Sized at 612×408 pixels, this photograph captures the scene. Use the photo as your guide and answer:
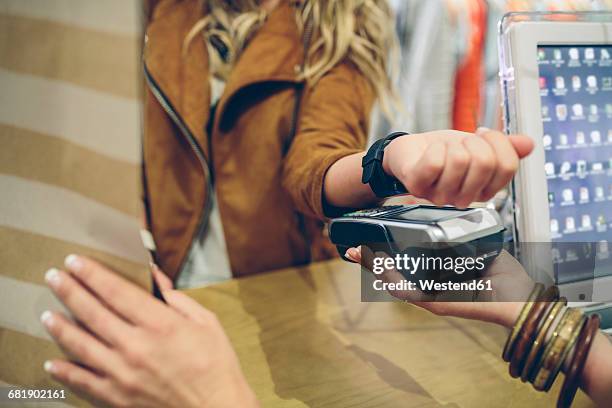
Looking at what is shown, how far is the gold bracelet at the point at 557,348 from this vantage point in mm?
346

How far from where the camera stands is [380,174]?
1.33 ft

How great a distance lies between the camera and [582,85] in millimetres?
433

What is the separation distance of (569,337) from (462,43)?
0.81 m

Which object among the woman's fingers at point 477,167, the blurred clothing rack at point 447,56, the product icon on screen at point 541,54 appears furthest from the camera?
the blurred clothing rack at point 447,56

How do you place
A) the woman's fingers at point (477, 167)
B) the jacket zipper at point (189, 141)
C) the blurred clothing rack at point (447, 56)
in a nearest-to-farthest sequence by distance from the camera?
the woman's fingers at point (477, 167) → the jacket zipper at point (189, 141) → the blurred clothing rack at point (447, 56)

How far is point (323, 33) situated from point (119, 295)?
50cm

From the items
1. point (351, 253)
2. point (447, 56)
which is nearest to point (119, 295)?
point (351, 253)

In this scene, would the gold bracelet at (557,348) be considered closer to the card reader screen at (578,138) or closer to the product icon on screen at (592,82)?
the card reader screen at (578,138)

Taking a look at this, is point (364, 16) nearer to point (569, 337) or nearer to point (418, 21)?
point (418, 21)

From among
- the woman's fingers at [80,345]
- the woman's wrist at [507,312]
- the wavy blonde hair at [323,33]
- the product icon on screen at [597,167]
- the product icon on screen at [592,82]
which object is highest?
the wavy blonde hair at [323,33]

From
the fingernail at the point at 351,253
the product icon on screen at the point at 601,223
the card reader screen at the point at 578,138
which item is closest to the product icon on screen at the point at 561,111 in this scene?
the card reader screen at the point at 578,138

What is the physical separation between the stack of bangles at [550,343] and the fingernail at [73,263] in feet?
1.08

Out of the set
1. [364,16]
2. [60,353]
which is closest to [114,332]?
[60,353]

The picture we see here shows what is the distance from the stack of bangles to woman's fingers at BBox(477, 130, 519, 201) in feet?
0.38
